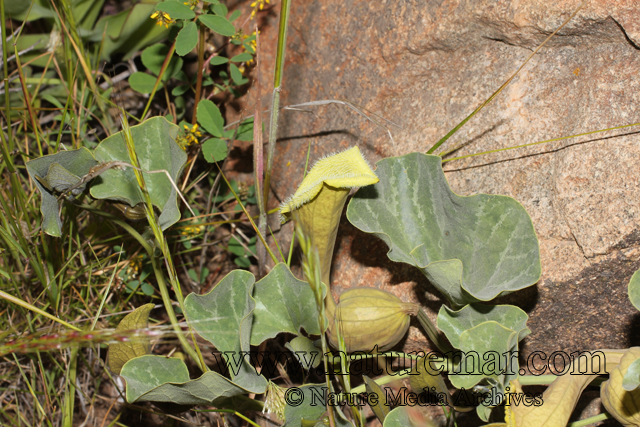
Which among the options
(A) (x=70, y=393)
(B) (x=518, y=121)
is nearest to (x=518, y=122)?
(B) (x=518, y=121)

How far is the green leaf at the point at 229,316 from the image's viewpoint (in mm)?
1273

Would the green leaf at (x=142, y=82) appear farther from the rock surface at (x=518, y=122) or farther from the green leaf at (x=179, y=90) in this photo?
the rock surface at (x=518, y=122)

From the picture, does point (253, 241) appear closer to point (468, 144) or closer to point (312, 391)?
point (312, 391)

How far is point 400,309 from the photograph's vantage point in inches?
51.6

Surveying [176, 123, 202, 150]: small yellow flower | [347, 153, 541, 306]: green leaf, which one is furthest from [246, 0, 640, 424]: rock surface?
[176, 123, 202, 150]: small yellow flower

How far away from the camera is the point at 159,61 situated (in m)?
1.82

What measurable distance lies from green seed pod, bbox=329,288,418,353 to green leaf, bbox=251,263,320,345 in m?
0.07

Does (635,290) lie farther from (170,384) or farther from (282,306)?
(170,384)

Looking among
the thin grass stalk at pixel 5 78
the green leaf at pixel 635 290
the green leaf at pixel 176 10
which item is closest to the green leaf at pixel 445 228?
the green leaf at pixel 635 290

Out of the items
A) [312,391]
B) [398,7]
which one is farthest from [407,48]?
[312,391]

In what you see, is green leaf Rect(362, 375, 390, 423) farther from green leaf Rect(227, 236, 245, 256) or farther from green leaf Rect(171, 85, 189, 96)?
green leaf Rect(171, 85, 189, 96)

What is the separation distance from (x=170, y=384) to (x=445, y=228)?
81 cm

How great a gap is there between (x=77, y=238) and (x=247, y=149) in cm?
68

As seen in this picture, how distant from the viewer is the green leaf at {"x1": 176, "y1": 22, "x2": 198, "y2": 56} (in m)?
1.55
